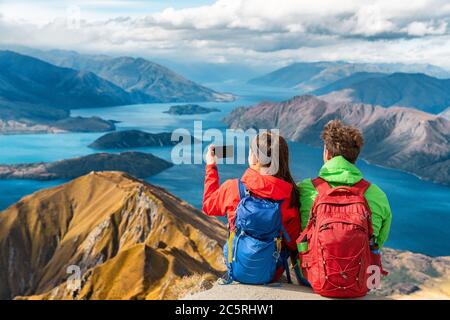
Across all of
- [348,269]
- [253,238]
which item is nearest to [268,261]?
[253,238]

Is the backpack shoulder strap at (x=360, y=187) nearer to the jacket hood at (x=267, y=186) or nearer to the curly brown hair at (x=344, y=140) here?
the curly brown hair at (x=344, y=140)

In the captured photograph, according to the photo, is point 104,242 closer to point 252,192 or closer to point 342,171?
point 252,192

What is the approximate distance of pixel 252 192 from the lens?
9961 millimetres

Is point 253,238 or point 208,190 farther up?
point 208,190

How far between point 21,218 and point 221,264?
71352 millimetres

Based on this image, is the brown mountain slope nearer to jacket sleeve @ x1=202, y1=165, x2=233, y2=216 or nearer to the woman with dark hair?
jacket sleeve @ x1=202, y1=165, x2=233, y2=216

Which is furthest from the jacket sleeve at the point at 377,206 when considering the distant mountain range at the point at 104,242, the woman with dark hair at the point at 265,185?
the distant mountain range at the point at 104,242

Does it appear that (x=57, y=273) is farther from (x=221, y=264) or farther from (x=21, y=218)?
(x=221, y=264)

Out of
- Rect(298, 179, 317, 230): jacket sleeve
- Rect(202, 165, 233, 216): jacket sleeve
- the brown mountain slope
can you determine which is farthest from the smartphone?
the brown mountain slope

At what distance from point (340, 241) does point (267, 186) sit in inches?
72.0

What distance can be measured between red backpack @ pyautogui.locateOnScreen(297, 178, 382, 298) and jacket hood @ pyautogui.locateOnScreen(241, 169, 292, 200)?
706mm

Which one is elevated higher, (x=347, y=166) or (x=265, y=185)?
(x=347, y=166)

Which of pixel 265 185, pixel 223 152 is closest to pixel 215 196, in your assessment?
pixel 265 185
